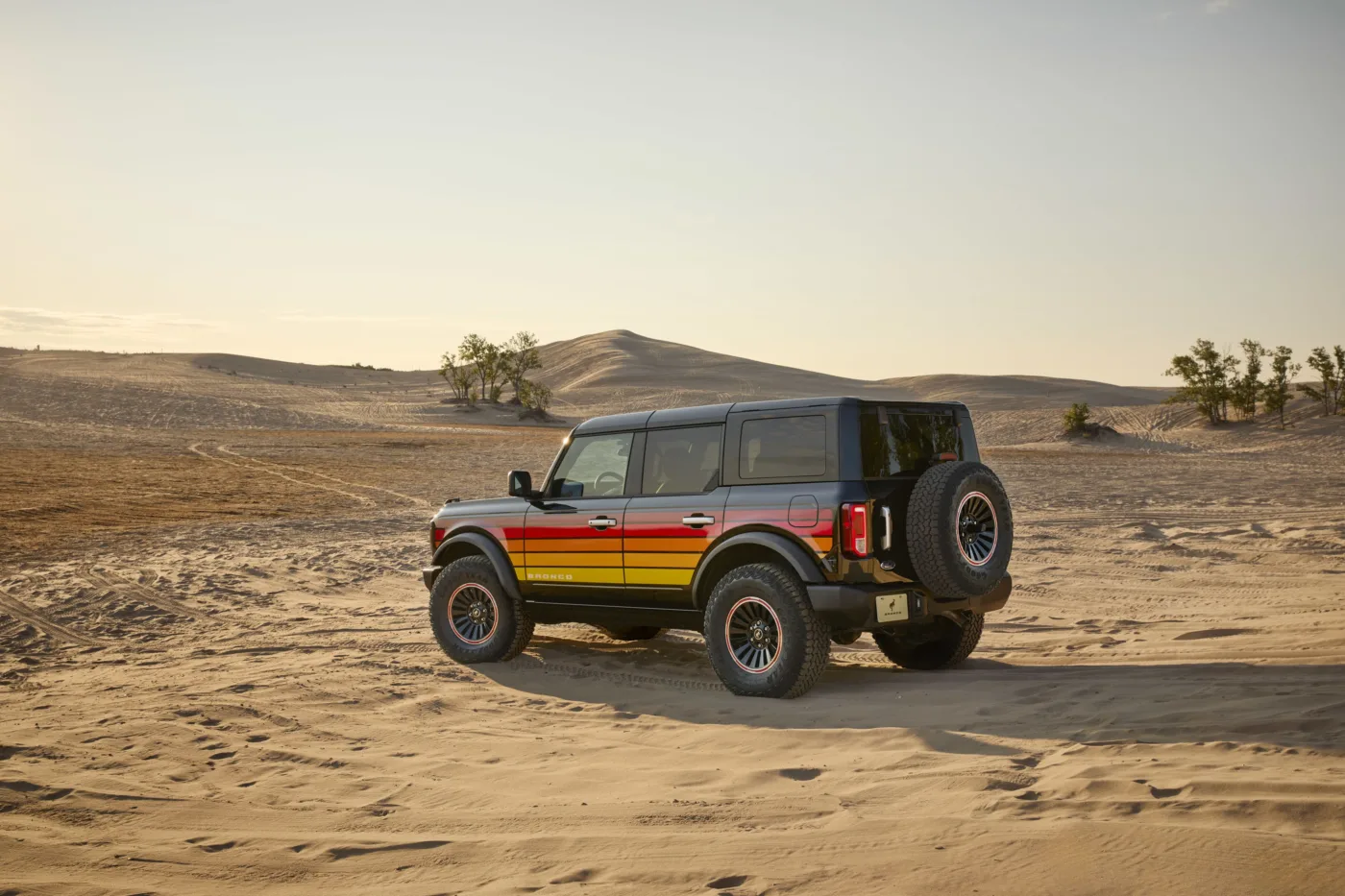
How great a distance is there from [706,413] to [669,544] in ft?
3.17

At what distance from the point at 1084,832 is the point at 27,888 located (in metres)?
4.20

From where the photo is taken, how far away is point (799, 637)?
23.6ft

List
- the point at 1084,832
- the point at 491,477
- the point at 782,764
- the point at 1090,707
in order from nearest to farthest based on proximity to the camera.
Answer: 1. the point at 1084,832
2. the point at 782,764
3. the point at 1090,707
4. the point at 491,477

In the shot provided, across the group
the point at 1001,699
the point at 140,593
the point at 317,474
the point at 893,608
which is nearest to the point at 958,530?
the point at 893,608

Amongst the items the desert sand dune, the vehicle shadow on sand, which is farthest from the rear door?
the desert sand dune

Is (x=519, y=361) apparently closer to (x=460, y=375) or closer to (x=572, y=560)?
(x=460, y=375)

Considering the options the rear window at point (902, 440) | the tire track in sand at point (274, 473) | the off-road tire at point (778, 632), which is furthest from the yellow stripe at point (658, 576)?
the tire track in sand at point (274, 473)

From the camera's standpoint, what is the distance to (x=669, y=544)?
26.3ft

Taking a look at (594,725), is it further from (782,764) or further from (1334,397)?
(1334,397)

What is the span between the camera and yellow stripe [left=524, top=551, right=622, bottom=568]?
27.5 feet

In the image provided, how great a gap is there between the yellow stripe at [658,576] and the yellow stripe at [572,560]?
157mm

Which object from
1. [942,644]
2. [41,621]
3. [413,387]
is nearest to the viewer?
[942,644]

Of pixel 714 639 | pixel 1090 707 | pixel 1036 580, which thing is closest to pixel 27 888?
pixel 714 639

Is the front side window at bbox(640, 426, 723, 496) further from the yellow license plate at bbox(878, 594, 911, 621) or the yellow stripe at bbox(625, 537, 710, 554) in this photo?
the yellow license plate at bbox(878, 594, 911, 621)
